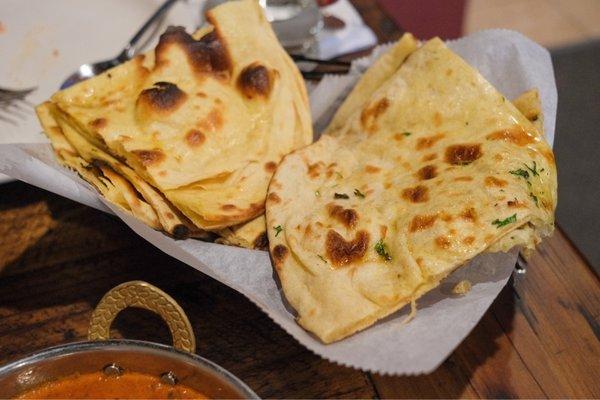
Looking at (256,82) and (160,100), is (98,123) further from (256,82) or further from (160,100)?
(256,82)

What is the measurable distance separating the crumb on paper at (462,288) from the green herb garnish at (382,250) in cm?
16

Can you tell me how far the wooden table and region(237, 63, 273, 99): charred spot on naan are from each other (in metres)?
0.49

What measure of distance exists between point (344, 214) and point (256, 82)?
50 centimetres

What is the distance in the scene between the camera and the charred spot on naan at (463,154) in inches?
59.4

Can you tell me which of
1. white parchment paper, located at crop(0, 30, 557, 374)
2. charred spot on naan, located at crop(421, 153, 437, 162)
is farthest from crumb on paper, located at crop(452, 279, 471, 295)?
charred spot on naan, located at crop(421, 153, 437, 162)

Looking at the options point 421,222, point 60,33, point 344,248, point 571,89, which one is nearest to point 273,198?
point 344,248

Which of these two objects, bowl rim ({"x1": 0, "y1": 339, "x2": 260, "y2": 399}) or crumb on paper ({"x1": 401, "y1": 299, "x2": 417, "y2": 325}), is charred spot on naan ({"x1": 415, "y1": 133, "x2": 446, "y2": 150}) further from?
bowl rim ({"x1": 0, "y1": 339, "x2": 260, "y2": 399})

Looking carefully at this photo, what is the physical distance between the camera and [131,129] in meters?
1.65

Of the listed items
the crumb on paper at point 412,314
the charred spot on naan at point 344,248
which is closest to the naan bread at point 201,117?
the charred spot on naan at point 344,248

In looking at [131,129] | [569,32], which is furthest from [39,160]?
[569,32]

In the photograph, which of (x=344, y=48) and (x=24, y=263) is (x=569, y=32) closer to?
(x=344, y=48)

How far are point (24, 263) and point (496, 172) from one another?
1.21 m

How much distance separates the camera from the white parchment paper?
1.27 meters

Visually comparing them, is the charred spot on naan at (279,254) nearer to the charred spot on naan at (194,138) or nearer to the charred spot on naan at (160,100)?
the charred spot on naan at (194,138)
